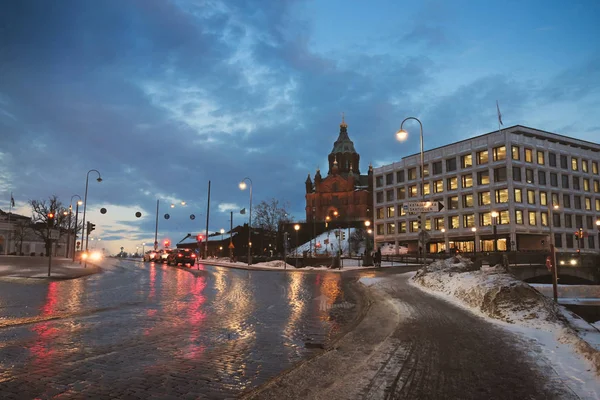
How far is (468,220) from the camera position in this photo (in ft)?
Result: 230

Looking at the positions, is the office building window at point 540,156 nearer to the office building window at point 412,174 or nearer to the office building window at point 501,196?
the office building window at point 501,196

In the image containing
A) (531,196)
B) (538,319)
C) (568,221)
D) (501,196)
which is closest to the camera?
(538,319)

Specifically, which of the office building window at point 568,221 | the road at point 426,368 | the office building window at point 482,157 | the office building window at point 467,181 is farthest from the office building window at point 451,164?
the road at point 426,368

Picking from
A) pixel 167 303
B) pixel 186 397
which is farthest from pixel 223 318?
pixel 186 397

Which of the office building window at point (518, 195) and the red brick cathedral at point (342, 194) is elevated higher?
the red brick cathedral at point (342, 194)

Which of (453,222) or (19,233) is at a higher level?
(453,222)

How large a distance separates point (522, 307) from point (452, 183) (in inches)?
2614

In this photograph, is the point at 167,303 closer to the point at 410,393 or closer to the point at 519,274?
the point at 410,393

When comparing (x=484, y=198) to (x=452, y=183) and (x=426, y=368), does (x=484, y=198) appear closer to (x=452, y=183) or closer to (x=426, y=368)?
(x=452, y=183)

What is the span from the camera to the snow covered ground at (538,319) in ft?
19.8

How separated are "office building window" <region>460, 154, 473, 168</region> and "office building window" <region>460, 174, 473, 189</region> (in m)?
1.71

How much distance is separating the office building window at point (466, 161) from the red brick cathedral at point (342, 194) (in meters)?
36.6

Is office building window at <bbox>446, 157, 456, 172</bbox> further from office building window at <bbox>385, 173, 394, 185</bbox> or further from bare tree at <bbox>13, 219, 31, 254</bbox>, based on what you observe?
bare tree at <bbox>13, 219, 31, 254</bbox>

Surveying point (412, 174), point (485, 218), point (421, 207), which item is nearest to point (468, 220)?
point (485, 218)
